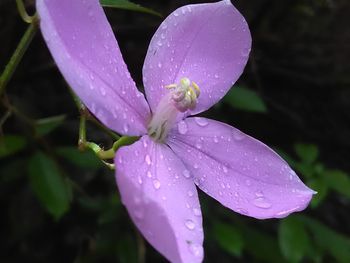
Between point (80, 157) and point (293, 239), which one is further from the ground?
point (80, 157)

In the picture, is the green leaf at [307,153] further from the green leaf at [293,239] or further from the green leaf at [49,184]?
the green leaf at [49,184]

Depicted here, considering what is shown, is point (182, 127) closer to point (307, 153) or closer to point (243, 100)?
point (243, 100)

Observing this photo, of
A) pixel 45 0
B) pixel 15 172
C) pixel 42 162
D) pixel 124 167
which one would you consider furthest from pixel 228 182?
pixel 15 172

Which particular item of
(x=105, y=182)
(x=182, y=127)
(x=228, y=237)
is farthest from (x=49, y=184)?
(x=182, y=127)

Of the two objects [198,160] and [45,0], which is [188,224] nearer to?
[198,160]

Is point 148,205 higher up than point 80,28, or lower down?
lower down

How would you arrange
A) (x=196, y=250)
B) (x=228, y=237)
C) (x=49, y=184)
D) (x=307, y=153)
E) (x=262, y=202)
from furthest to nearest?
(x=307, y=153)
(x=228, y=237)
(x=49, y=184)
(x=262, y=202)
(x=196, y=250)

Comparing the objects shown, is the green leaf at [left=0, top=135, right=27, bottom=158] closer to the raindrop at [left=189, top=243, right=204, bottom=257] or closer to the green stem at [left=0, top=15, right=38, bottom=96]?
the green stem at [left=0, top=15, right=38, bottom=96]
